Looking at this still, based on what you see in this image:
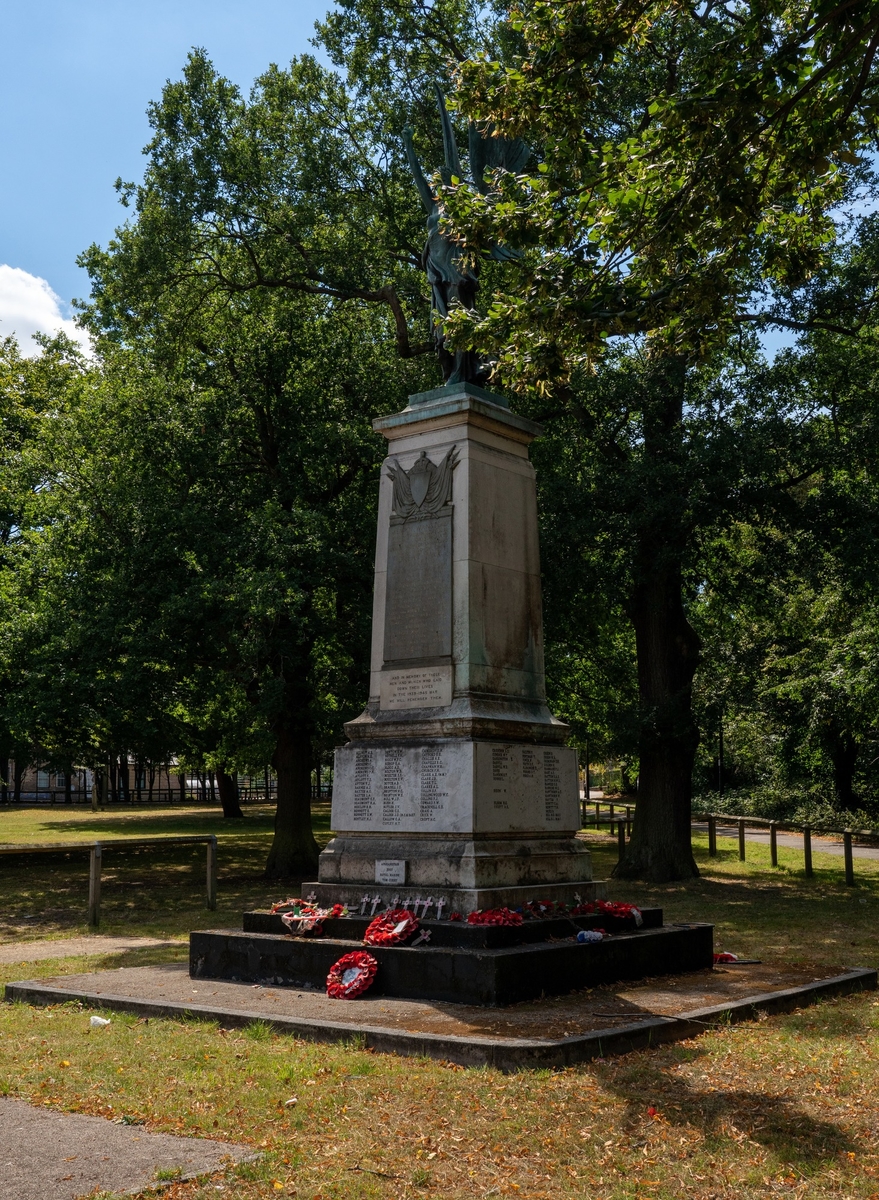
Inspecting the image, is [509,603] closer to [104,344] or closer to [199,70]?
[199,70]

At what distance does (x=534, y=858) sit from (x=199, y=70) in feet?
56.4

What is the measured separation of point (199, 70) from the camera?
2141 cm

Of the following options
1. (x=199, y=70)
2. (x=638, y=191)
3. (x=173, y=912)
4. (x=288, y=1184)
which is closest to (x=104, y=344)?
(x=199, y=70)

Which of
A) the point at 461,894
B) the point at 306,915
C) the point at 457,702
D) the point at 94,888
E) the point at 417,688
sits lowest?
the point at 94,888

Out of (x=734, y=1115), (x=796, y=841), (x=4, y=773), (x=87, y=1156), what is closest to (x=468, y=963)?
(x=734, y=1115)

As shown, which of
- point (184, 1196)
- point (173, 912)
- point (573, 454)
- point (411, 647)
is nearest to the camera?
point (184, 1196)

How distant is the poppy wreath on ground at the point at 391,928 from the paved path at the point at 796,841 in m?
18.9

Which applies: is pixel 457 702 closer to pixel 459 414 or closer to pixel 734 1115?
Answer: pixel 459 414

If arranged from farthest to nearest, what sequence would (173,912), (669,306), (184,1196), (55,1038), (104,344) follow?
(104,344) < (173,912) < (669,306) < (55,1038) < (184,1196)

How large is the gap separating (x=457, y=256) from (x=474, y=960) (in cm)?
740

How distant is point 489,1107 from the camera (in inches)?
230

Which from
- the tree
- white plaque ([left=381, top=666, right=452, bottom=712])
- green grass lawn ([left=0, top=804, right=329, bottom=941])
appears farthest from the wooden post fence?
the tree

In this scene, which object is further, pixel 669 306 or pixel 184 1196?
pixel 669 306

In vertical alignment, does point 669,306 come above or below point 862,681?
above
